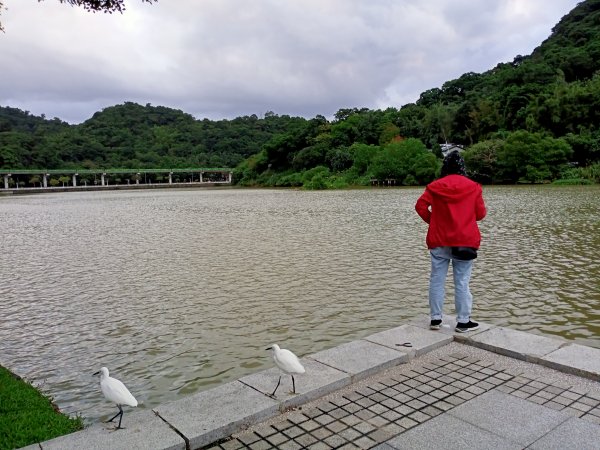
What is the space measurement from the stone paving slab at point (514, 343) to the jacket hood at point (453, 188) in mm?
1248

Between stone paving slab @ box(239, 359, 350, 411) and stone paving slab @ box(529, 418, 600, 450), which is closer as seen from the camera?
stone paving slab @ box(529, 418, 600, 450)

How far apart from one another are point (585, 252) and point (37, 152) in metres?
82.9

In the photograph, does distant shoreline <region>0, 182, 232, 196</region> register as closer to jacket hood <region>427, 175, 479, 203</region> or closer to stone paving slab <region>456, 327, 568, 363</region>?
jacket hood <region>427, 175, 479, 203</region>

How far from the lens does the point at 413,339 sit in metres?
4.24

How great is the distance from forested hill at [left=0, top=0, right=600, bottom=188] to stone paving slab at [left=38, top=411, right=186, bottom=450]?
4095 cm

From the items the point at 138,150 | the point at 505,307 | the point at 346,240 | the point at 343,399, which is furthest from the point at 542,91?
the point at 138,150

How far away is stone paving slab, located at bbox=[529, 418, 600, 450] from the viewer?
2598 mm

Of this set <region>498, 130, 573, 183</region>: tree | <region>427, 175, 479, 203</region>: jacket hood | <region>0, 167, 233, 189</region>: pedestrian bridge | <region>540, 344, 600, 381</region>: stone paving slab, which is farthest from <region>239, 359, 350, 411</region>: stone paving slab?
<region>0, 167, 233, 189</region>: pedestrian bridge

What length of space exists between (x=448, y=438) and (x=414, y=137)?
60.0 m

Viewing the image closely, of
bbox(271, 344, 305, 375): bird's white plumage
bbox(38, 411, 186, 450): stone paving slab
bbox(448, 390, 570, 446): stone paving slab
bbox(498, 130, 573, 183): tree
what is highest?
bbox(498, 130, 573, 183): tree

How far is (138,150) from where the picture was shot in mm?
93062

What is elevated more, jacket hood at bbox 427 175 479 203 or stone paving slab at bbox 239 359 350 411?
jacket hood at bbox 427 175 479 203

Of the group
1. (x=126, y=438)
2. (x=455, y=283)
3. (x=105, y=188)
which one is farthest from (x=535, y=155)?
(x=105, y=188)

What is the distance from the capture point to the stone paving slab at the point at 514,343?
12.7ft
